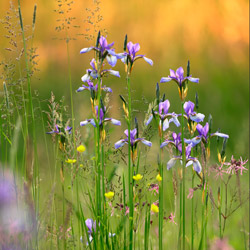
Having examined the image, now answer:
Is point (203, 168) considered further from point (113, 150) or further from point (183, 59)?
point (183, 59)

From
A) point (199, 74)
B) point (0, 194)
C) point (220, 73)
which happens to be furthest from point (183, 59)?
point (0, 194)

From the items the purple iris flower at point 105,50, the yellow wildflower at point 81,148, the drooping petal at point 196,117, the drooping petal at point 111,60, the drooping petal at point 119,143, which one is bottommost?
the yellow wildflower at point 81,148

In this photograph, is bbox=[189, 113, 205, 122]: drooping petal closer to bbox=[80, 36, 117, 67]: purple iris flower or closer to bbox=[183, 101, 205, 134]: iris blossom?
bbox=[183, 101, 205, 134]: iris blossom

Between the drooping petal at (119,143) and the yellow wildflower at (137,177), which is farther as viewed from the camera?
the drooping petal at (119,143)

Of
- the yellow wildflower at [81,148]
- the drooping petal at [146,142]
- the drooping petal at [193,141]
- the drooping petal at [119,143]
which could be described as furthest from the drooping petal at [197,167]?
the yellow wildflower at [81,148]

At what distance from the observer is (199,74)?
5703mm

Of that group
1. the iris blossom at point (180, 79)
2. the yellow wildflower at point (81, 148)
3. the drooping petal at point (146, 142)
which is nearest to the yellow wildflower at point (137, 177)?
the drooping petal at point (146, 142)

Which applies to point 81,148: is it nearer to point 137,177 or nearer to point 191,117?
point 137,177

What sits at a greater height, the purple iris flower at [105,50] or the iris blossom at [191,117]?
the purple iris flower at [105,50]

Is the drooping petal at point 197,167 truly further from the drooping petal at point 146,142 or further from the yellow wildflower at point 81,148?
the yellow wildflower at point 81,148

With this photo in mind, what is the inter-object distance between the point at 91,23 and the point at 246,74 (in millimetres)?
4476

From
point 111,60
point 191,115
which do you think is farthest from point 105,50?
point 191,115

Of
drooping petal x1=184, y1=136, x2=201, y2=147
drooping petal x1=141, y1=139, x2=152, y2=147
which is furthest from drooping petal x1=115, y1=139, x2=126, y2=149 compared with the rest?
drooping petal x1=184, y1=136, x2=201, y2=147

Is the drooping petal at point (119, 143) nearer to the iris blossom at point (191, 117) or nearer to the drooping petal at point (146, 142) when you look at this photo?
the drooping petal at point (146, 142)
